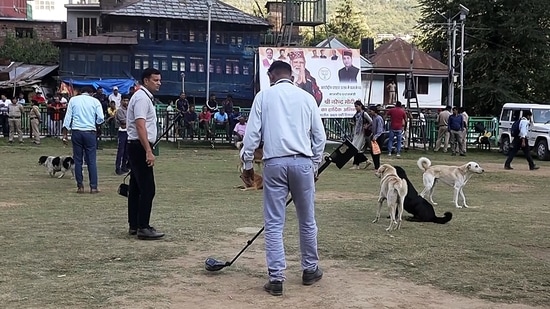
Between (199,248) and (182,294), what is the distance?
1.93 meters

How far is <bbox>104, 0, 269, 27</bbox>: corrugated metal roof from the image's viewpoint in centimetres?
4331

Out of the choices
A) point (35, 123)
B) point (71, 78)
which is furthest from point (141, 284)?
point (71, 78)

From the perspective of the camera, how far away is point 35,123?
85.2ft

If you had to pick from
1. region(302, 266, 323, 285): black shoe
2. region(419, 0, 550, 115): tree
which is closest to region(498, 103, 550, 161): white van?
region(419, 0, 550, 115): tree

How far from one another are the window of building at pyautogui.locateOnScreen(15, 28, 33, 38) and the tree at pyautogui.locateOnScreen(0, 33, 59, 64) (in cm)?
321

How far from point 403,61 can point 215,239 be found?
44.7 m

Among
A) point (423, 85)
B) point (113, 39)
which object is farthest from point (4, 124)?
point (423, 85)

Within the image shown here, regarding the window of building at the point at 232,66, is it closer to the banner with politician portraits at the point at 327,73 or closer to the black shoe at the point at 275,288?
the banner with politician portraits at the point at 327,73

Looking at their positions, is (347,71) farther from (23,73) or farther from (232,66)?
(23,73)

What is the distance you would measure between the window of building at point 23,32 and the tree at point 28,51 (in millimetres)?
3215

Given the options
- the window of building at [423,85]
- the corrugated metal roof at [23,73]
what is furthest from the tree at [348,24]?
the corrugated metal roof at [23,73]

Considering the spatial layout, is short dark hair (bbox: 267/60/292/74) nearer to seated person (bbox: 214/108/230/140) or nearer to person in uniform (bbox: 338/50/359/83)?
person in uniform (bbox: 338/50/359/83)

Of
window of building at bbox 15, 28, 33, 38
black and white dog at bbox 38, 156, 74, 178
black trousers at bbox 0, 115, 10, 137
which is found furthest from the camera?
window of building at bbox 15, 28, 33, 38

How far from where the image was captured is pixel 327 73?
27391 mm
